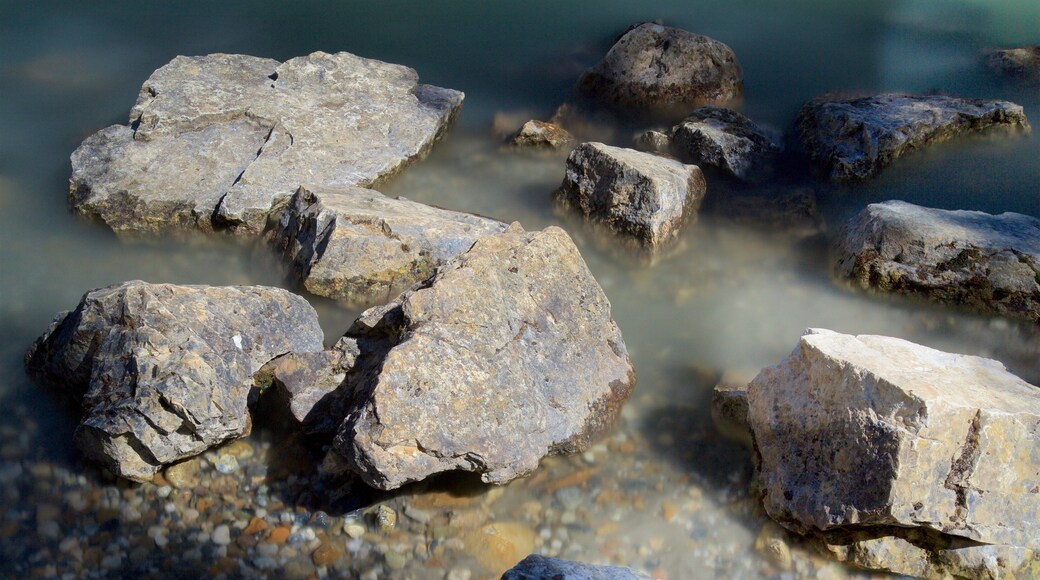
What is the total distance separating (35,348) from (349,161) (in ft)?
5.03

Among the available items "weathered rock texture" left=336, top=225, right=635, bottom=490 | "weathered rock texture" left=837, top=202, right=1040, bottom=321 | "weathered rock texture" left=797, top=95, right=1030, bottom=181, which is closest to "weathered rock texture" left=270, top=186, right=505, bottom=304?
"weathered rock texture" left=336, top=225, right=635, bottom=490

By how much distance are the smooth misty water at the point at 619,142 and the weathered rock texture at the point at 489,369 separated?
8.9 inches

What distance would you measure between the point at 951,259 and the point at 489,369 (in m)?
1.99

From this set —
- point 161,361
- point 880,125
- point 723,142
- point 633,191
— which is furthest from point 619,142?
point 161,361

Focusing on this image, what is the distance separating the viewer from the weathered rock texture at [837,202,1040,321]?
3344 millimetres

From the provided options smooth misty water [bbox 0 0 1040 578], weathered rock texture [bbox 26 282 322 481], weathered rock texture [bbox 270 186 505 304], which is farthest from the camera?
weathered rock texture [bbox 270 186 505 304]

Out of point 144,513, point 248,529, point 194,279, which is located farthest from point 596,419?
point 194,279

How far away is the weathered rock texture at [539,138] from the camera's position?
439 cm

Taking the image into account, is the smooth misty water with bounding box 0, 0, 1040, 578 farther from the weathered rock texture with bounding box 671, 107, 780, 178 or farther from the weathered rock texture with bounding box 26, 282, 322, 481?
the weathered rock texture with bounding box 26, 282, 322, 481

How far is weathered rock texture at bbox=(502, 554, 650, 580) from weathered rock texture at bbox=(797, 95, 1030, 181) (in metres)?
2.63

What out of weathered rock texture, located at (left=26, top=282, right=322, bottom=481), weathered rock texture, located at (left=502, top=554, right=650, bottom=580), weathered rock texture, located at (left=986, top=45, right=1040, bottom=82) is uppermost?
weathered rock texture, located at (left=986, top=45, right=1040, bottom=82)

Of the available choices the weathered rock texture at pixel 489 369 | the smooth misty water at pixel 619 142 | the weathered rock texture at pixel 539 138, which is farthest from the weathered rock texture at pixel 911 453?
the weathered rock texture at pixel 539 138

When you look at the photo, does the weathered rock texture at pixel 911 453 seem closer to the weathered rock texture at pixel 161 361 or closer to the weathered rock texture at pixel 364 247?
the weathered rock texture at pixel 364 247

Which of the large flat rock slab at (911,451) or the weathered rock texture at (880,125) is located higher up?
the weathered rock texture at (880,125)
